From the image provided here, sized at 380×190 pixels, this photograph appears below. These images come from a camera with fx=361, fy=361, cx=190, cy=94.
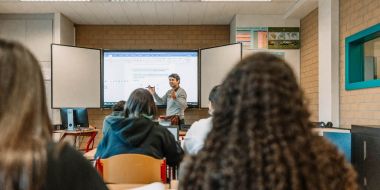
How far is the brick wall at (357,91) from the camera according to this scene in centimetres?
370

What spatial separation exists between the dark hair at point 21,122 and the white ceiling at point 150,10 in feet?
15.5

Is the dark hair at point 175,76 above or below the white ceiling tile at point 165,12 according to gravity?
below

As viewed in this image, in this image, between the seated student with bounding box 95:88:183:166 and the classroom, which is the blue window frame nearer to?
the classroom

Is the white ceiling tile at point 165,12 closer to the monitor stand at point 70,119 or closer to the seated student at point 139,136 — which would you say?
the monitor stand at point 70,119

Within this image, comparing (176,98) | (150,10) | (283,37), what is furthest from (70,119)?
(283,37)

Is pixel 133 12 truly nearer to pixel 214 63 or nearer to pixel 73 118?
pixel 214 63

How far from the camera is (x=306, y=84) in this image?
5.89 m

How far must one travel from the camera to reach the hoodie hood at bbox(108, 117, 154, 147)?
242cm

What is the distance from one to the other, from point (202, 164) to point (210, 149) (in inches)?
1.5

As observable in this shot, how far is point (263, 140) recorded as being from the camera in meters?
0.74

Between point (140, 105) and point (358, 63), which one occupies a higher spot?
point (358, 63)

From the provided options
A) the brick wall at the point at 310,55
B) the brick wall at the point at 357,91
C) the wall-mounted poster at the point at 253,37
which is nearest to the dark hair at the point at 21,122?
the brick wall at the point at 357,91

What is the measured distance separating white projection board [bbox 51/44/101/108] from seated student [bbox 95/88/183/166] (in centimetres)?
358

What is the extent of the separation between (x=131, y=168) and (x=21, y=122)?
1.52 m
